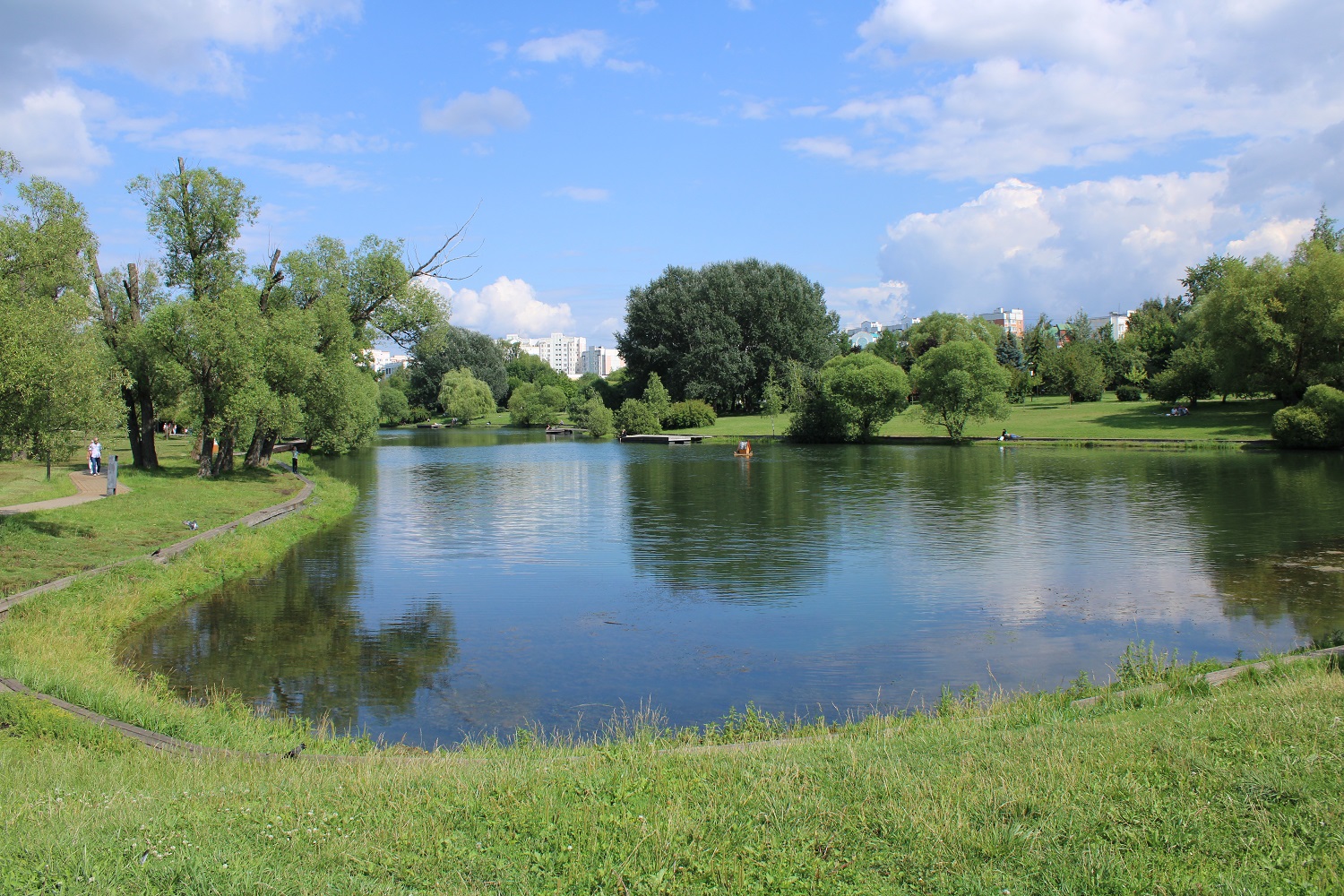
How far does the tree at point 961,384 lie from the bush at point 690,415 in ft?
91.9

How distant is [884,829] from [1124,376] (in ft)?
307

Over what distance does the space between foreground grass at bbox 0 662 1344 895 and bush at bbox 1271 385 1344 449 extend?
51344 millimetres

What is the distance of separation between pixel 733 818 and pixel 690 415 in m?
86.7

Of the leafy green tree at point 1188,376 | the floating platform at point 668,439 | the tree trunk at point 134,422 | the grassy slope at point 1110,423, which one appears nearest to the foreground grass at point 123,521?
the tree trunk at point 134,422

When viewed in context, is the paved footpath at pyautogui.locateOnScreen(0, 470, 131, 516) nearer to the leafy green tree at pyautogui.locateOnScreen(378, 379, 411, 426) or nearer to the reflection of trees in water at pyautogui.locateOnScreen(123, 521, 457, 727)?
the reflection of trees in water at pyautogui.locateOnScreen(123, 521, 457, 727)

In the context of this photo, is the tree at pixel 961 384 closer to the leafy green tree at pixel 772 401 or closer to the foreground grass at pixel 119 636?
the leafy green tree at pixel 772 401

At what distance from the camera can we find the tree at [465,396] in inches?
4963

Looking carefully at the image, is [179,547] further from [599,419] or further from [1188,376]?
[599,419]

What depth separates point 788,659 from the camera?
44.7 feet

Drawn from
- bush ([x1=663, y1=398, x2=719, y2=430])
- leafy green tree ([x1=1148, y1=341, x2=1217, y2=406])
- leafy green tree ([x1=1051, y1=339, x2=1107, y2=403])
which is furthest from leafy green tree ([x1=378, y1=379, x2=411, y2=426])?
leafy green tree ([x1=1148, y1=341, x2=1217, y2=406])

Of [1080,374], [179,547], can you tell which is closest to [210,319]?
[179,547]

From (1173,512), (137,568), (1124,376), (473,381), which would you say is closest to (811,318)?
(1124,376)

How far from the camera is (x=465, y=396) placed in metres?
126

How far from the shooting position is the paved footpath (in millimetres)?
23703
